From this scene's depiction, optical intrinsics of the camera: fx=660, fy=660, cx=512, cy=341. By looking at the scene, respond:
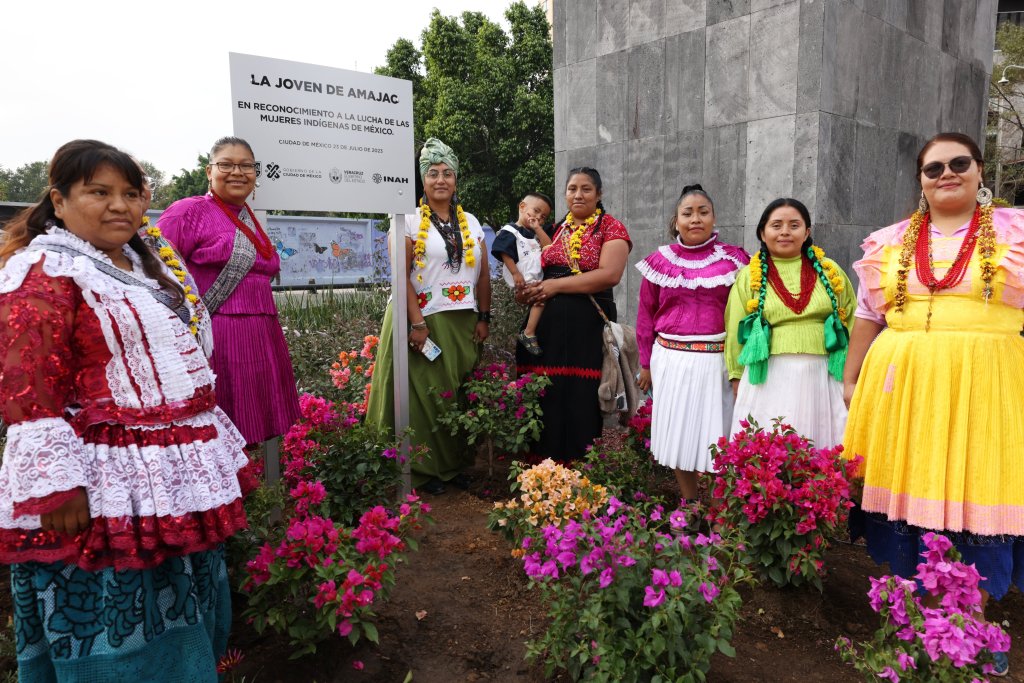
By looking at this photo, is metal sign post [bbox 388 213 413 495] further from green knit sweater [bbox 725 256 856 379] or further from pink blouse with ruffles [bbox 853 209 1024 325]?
pink blouse with ruffles [bbox 853 209 1024 325]

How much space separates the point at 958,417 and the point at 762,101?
3124 millimetres

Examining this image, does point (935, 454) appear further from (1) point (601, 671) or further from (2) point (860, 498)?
(1) point (601, 671)

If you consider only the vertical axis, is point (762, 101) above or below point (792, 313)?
above

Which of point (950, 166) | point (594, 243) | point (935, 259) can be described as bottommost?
point (935, 259)

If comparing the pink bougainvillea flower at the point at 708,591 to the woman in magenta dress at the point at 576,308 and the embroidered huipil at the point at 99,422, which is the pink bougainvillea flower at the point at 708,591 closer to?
the embroidered huipil at the point at 99,422

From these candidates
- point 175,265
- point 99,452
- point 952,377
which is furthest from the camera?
point 952,377

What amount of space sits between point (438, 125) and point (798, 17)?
15.4 meters

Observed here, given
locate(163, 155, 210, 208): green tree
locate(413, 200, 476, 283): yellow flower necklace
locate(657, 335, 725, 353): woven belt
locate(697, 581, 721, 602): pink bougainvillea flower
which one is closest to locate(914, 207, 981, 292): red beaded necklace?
locate(657, 335, 725, 353): woven belt

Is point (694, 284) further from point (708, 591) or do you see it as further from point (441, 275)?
point (708, 591)

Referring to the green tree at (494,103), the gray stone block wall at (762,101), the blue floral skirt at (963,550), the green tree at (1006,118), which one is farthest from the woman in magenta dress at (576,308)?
the green tree at (1006,118)

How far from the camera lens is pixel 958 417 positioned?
96.5 inches

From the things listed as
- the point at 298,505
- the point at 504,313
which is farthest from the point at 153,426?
the point at 504,313

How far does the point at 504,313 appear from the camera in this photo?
5.58m

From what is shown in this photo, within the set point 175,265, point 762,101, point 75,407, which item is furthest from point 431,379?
point 762,101
